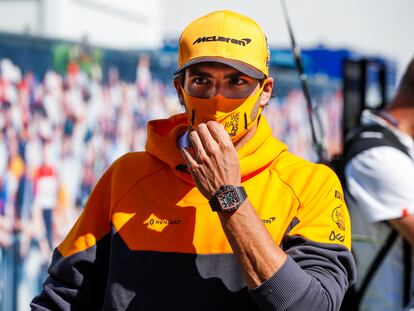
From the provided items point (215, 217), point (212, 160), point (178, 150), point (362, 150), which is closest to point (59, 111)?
point (362, 150)

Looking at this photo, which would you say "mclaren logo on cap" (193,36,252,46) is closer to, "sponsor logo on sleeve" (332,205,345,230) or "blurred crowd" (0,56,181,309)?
"sponsor logo on sleeve" (332,205,345,230)

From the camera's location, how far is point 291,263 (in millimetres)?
1925

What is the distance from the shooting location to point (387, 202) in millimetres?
Answer: 3363

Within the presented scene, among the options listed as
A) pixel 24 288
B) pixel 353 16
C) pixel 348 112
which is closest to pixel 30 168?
pixel 24 288

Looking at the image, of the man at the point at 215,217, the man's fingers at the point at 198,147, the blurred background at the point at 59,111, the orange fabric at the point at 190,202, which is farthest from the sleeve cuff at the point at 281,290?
the blurred background at the point at 59,111

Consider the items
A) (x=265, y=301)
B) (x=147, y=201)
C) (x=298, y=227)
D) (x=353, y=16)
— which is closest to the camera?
(x=265, y=301)

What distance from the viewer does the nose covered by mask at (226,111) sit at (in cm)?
218

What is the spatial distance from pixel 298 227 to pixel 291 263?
179mm

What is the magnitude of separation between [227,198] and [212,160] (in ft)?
0.38

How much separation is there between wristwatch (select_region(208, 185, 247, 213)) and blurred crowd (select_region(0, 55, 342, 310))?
3197 mm

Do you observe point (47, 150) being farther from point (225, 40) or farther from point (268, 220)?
point (268, 220)

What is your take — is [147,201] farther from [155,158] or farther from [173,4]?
[173,4]

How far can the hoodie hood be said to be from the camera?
2195 mm

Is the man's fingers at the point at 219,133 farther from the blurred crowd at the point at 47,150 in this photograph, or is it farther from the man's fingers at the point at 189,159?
the blurred crowd at the point at 47,150
